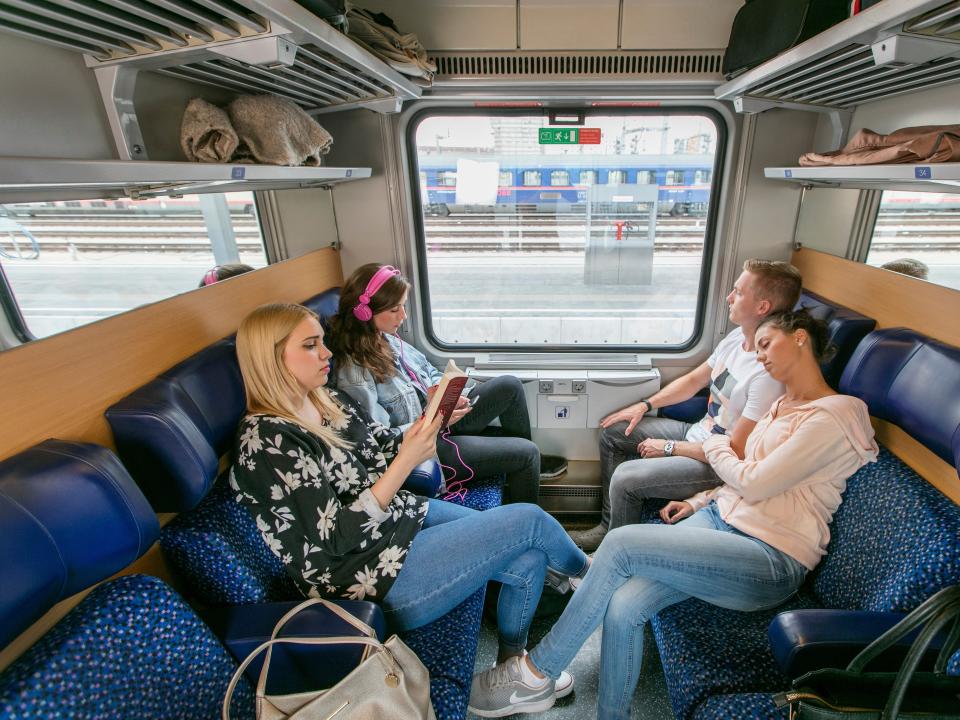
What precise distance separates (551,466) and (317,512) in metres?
2.11

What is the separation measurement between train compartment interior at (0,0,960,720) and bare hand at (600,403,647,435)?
0.17 metres

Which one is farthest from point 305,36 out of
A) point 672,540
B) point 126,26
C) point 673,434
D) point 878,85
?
point 673,434

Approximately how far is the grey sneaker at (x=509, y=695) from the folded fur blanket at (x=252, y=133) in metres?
2.21

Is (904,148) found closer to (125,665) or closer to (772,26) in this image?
(772,26)

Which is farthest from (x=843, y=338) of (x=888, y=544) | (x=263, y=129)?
(x=263, y=129)

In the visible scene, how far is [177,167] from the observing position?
4.42 ft

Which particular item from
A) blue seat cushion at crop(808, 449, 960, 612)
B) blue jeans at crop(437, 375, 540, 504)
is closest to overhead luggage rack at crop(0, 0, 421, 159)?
blue jeans at crop(437, 375, 540, 504)

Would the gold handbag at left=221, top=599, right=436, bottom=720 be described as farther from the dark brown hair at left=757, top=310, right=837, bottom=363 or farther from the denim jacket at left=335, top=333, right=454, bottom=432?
the dark brown hair at left=757, top=310, right=837, bottom=363

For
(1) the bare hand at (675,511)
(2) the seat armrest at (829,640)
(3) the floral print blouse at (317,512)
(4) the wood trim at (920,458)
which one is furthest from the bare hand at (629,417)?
(3) the floral print blouse at (317,512)

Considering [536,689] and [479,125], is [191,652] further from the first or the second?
[479,125]

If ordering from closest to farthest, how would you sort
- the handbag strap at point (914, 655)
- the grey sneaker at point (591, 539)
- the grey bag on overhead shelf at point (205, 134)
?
the handbag strap at point (914, 655) → the grey bag on overhead shelf at point (205, 134) → the grey sneaker at point (591, 539)

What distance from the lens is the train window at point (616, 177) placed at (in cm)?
314

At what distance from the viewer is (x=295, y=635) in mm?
1389

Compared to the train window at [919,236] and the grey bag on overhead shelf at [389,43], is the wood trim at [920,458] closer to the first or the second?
the train window at [919,236]
